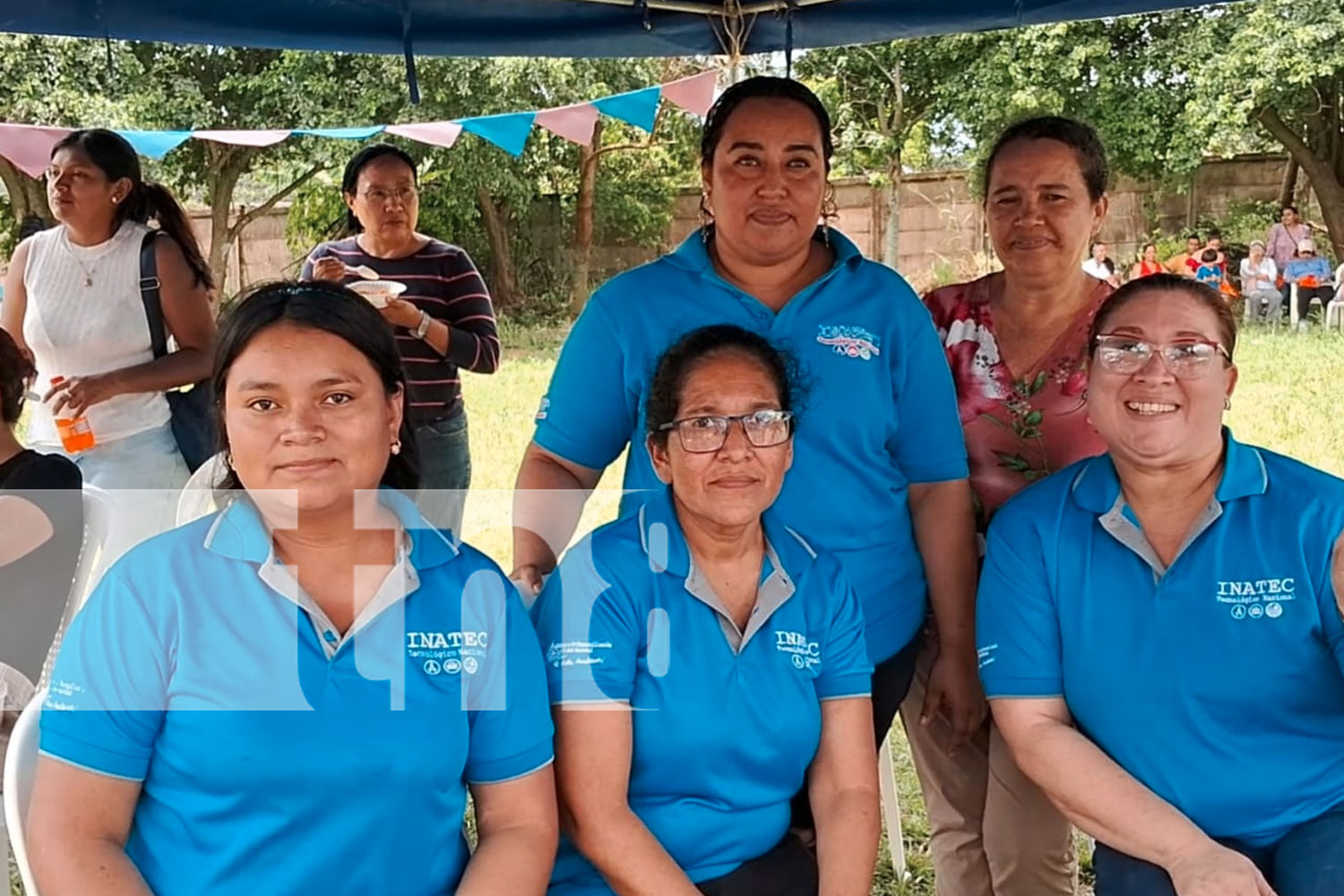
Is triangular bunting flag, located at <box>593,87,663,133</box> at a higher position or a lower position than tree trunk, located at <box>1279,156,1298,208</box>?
lower

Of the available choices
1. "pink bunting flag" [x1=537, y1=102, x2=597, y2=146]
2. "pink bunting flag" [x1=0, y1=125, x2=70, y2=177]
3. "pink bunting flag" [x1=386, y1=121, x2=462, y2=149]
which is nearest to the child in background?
"pink bunting flag" [x1=537, y1=102, x2=597, y2=146]

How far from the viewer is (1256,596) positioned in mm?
1741

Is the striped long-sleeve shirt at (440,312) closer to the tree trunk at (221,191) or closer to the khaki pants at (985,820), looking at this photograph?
the khaki pants at (985,820)

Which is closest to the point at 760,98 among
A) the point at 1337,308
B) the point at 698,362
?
the point at 698,362

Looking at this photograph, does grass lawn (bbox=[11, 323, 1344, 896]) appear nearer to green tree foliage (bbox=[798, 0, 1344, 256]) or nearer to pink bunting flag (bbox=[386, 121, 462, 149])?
pink bunting flag (bbox=[386, 121, 462, 149])

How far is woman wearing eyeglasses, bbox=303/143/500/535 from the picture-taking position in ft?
11.5

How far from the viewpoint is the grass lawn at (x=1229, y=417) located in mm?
3833

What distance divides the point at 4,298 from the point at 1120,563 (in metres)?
2.93

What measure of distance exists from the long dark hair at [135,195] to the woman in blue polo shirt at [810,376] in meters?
1.50

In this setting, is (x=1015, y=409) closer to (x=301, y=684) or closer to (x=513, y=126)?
(x=301, y=684)

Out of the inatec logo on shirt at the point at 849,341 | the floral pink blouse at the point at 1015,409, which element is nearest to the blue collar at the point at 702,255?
the inatec logo on shirt at the point at 849,341

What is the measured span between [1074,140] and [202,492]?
174cm

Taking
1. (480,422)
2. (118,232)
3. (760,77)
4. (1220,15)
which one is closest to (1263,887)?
(760,77)

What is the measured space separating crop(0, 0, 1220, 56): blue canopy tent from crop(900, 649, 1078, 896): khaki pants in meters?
1.76
